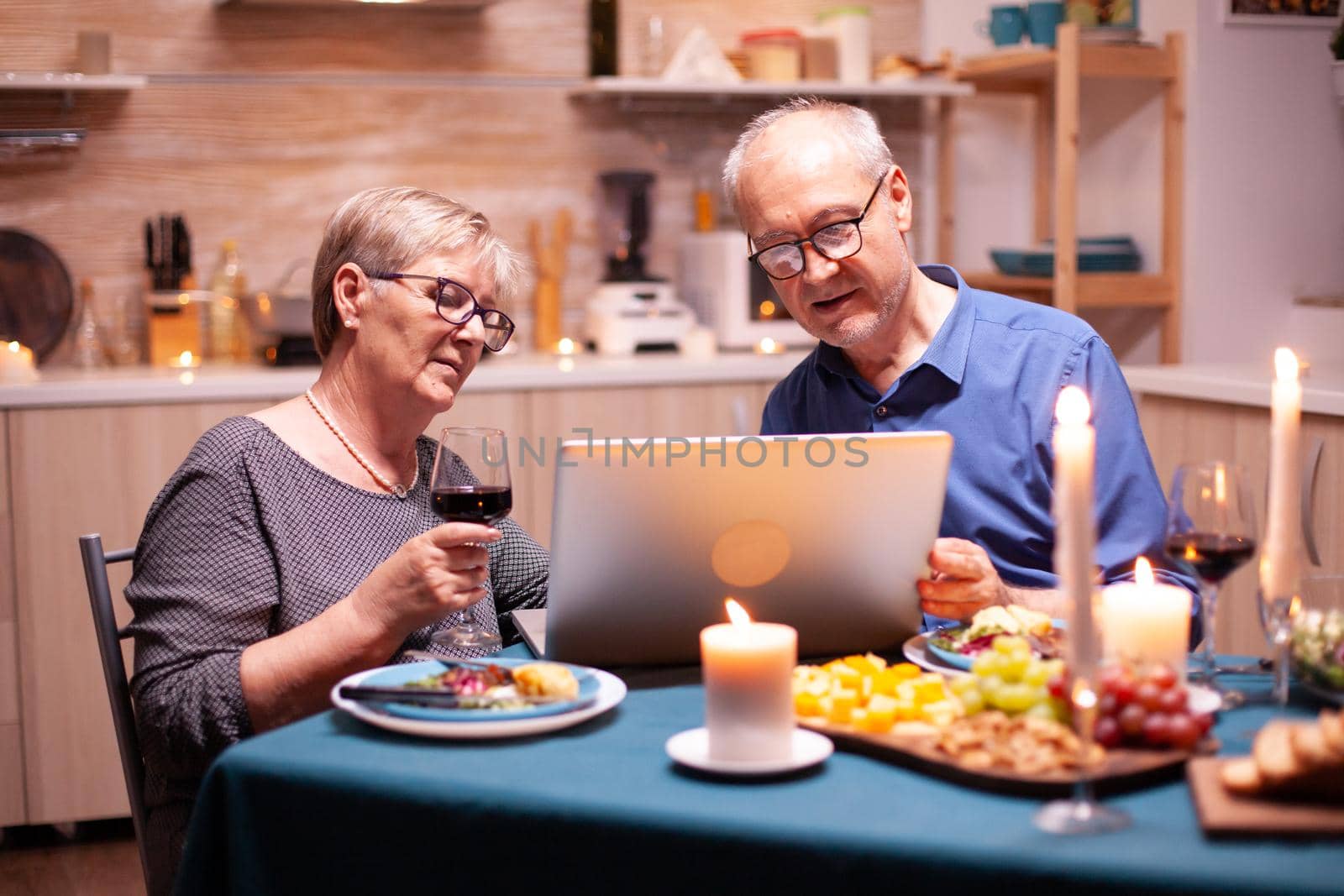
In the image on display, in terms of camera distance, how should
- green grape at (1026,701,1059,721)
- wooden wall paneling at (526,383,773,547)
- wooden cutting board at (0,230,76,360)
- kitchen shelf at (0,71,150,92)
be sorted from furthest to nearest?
wooden cutting board at (0,230,76,360), wooden wall paneling at (526,383,773,547), kitchen shelf at (0,71,150,92), green grape at (1026,701,1059,721)

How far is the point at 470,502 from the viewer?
1.36m

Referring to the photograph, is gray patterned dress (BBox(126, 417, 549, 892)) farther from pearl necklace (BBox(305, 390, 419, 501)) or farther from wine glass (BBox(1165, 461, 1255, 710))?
wine glass (BBox(1165, 461, 1255, 710))

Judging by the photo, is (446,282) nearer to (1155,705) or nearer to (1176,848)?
(1155,705)

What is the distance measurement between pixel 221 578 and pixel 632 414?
6.10 feet

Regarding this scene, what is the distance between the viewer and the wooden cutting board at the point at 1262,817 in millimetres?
889

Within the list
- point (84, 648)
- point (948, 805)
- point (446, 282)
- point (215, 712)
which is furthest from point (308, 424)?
point (84, 648)

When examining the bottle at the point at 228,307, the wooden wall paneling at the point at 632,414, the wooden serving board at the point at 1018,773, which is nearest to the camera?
the wooden serving board at the point at 1018,773

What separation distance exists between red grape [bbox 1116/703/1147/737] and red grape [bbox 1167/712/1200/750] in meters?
0.02

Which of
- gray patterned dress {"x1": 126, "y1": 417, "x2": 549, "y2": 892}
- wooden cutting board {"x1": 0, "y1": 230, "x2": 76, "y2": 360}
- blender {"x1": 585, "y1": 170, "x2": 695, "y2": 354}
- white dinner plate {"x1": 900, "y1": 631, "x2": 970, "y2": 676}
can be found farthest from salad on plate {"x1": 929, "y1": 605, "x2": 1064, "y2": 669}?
wooden cutting board {"x1": 0, "y1": 230, "x2": 76, "y2": 360}

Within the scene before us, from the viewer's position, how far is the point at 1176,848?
35.1 inches

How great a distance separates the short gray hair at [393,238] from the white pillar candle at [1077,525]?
3.32ft

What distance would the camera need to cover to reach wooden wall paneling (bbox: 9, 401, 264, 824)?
293cm

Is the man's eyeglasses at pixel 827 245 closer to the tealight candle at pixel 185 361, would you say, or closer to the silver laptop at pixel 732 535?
the silver laptop at pixel 732 535

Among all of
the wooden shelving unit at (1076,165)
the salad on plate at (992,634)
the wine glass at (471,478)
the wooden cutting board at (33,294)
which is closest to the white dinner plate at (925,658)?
the salad on plate at (992,634)
